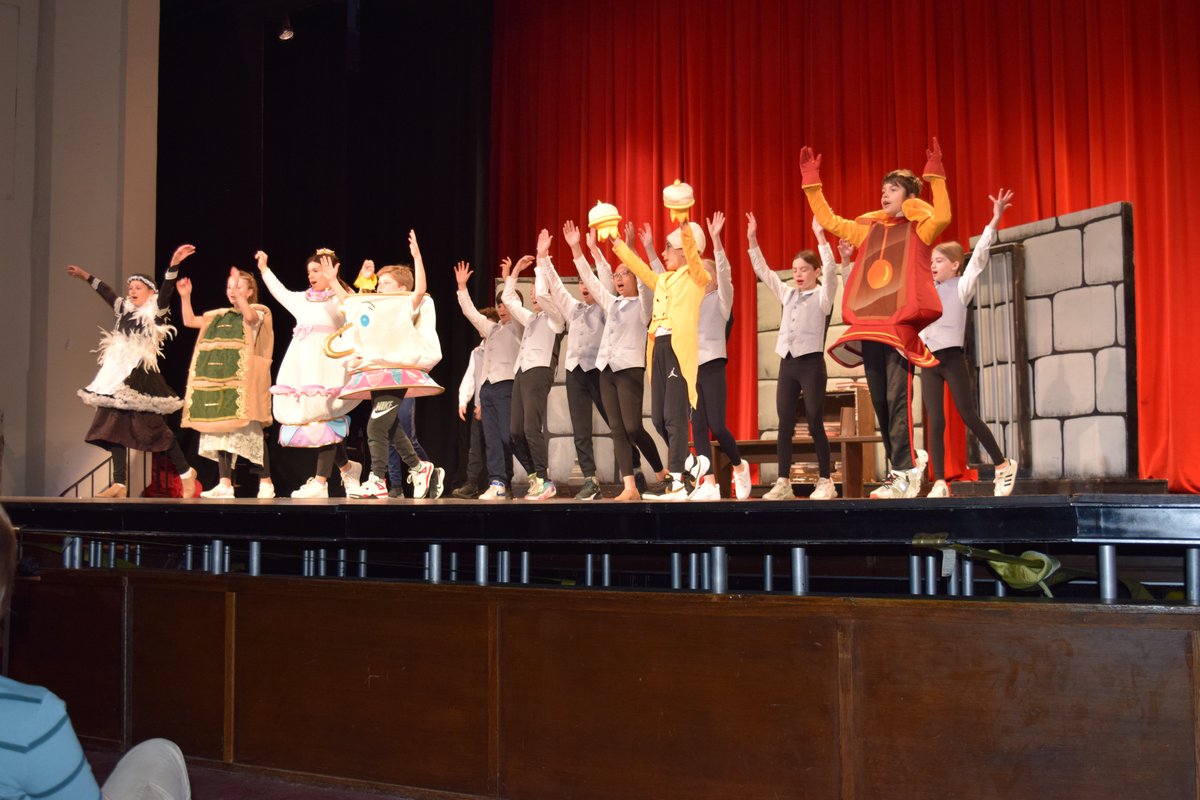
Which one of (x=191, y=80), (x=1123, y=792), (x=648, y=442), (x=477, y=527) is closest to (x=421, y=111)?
(x=191, y=80)

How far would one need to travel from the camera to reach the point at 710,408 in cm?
538

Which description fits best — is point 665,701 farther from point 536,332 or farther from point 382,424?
point 536,332

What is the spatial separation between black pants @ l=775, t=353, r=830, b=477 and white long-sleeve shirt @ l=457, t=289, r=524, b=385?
2075mm

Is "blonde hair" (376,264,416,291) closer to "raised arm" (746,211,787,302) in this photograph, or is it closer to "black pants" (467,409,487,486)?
"black pants" (467,409,487,486)

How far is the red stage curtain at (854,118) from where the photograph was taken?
23.5ft

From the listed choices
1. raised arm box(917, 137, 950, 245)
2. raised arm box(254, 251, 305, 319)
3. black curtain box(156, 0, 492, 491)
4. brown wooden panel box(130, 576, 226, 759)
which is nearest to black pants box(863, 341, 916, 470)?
raised arm box(917, 137, 950, 245)

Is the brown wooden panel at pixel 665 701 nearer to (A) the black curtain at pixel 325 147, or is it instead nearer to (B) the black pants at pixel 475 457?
(B) the black pants at pixel 475 457

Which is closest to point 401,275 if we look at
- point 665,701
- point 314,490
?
point 314,490

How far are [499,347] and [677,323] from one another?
1791 mm

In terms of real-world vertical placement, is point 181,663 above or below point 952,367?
below

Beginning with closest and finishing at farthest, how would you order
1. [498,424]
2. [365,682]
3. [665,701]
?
[665,701]
[365,682]
[498,424]

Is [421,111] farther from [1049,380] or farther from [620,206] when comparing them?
[1049,380]

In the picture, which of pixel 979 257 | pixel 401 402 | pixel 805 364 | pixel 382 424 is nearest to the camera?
pixel 979 257

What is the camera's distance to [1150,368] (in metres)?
7.20
